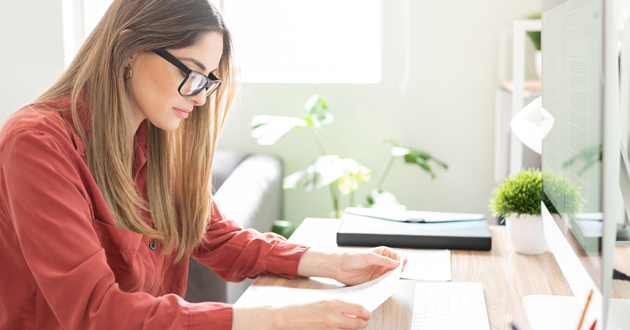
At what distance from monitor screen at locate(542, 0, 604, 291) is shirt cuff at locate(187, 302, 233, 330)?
495 mm

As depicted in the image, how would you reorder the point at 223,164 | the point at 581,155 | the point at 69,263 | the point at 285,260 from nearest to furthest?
the point at 581,155, the point at 69,263, the point at 285,260, the point at 223,164

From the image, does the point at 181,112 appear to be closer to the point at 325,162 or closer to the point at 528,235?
the point at 528,235

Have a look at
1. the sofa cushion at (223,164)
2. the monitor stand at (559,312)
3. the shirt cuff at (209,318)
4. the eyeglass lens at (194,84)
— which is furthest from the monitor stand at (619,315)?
the sofa cushion at (223,164)

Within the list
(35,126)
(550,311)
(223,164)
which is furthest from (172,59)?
(223,164)

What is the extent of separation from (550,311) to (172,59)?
0.79 meters

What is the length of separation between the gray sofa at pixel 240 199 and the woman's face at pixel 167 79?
24.1 inches

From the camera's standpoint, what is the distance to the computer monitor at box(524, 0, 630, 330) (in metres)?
0.55

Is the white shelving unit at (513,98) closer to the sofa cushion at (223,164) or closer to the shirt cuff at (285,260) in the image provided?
the sofa cushion at (223,164)

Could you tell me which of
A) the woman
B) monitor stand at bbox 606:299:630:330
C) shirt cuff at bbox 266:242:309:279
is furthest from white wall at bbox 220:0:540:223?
monitor stand at bbox 606:299:630:330

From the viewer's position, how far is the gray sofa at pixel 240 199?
1.67 metres

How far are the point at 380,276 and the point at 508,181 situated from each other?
0.43m

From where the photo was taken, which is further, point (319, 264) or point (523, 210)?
point (523, 210)

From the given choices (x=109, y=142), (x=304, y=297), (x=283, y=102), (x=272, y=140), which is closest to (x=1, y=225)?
(x=109, y=142)

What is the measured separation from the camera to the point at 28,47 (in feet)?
8.74
